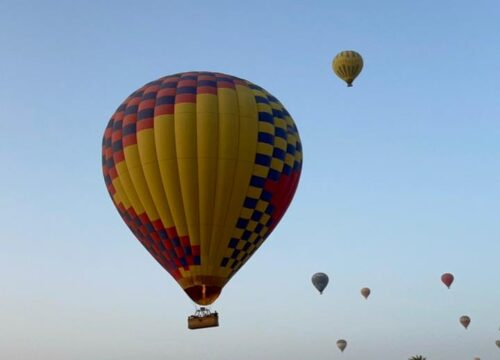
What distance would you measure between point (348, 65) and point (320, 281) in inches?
555

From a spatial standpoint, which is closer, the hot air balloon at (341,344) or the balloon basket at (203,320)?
the balloon basket at (203,320)

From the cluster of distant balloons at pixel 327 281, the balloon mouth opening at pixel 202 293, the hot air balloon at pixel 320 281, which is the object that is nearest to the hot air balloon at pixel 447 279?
the cluster of distant balloons at pixel 327 281

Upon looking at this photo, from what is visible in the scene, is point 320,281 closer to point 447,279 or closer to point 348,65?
point 447,279

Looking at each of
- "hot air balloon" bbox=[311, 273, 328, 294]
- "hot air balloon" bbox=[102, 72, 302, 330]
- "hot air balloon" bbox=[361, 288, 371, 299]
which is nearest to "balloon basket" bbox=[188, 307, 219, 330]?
"hot air balloon" bbox=[102, 72, 302, 330]

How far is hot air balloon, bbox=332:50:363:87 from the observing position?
44.6 meters

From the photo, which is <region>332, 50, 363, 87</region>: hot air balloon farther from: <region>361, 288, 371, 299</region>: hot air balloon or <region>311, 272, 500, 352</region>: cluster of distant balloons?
<region>361, 288, 371, 299</region>: hot air balloon

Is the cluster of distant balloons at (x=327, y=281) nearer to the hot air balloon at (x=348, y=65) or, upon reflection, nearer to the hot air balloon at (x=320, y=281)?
the hot air balloon at (x=320, y=281)

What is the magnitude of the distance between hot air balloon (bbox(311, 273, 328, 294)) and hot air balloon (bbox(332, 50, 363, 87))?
41.9 ft

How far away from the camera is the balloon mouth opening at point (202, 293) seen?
1136 inches

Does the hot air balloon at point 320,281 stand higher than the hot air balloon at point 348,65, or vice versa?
the hot air balloon at point 348,65

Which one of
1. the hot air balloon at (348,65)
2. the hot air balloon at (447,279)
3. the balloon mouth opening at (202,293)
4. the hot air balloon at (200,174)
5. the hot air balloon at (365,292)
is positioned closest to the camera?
the hot air balloon at (200,174)

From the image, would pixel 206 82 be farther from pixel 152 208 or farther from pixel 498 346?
pixel 498 346

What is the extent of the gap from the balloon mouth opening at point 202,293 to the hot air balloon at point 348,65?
66.1ft

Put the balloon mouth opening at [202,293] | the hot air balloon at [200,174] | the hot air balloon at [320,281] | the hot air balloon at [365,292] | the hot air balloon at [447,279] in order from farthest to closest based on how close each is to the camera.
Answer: the hot air balloon at [365,292], the hot air balloon at [447,279], the hot air balloon at [320,281], the balloon mouth opening at [202,293], the hot air balloon at [200,174]
